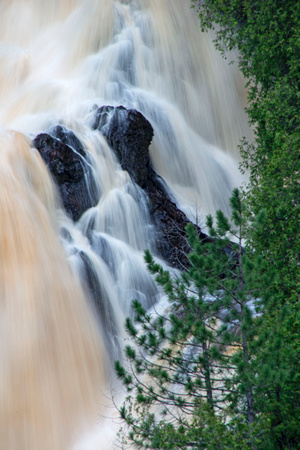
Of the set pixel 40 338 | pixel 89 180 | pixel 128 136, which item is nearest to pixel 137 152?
pixel 128 136

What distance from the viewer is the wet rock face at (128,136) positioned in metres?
14.0

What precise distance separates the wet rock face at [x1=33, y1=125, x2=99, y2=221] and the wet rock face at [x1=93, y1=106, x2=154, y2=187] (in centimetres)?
119

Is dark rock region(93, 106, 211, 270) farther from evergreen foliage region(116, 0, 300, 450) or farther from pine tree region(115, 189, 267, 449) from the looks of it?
pine tree region(115, 189, 267, 449)

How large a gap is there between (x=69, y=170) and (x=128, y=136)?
2.20 m

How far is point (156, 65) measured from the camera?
1881 centimetres

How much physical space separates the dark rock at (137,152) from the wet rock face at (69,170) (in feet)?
4.05

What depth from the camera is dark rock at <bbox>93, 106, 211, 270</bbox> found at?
13.6m

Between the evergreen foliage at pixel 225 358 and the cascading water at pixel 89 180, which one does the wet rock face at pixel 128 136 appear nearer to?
the cascading water at pixel 89 180

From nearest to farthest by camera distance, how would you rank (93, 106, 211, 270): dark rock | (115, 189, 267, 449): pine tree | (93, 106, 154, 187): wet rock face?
(115, 189, 267, 449): pine tree → (93, 106, 211, 270): dark rock → (93, 106, 154, 187): wet rock face

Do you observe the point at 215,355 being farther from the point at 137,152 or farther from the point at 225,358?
the point at 137,152

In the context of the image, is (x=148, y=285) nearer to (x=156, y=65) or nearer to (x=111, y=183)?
(x=111, y=183)

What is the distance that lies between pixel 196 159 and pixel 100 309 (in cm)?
777

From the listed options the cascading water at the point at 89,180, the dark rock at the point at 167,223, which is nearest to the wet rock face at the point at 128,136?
the cascading water at the point at 89,180

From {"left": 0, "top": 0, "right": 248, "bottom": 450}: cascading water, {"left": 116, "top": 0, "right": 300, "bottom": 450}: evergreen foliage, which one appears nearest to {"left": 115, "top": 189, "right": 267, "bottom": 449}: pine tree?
{"left": 116, "top": 0, "right": 300, "bottom": 450}: evergreen foliage
